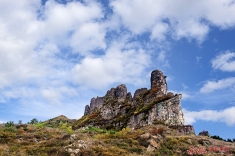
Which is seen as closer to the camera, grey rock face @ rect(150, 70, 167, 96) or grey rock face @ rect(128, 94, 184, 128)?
grey rock face @ rect(128, 94, 184, 128)

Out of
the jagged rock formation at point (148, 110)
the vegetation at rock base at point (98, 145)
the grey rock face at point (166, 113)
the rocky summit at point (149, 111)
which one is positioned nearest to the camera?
the vegetation at rock base at point (98, 145)

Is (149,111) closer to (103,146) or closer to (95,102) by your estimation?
(103,146)

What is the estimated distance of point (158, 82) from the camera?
54.1m

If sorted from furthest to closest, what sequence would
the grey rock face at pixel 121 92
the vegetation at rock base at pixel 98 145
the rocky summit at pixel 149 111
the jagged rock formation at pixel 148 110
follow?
the grey rock face at pixel 121 92, the jagged rock formation at pixel 148 110, the rocky summit at pixel 149 111, the vegetation at rock base at pixel 98 145

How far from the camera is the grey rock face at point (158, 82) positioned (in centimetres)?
5078

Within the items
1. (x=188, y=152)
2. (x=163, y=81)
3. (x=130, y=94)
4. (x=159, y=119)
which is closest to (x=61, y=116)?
(x=130, y=94)

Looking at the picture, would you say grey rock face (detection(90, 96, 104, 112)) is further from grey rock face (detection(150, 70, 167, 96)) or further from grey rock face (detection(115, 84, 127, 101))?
grey rock face (detection(150, 70, 167, 96))

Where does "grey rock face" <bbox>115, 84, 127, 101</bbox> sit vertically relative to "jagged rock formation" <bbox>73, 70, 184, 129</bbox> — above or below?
above

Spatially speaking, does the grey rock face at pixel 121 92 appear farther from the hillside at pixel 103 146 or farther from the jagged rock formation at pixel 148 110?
the hillside at pixel 103 146

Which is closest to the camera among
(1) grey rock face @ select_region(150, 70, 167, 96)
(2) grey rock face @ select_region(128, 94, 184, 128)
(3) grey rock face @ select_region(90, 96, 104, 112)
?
(2) grey rock face @ select_region(128, 94, 184, 128)

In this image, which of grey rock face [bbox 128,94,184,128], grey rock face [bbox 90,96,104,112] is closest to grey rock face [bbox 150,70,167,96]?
grey rock face [bbox 128,94,184,128]

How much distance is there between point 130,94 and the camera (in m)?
74.6

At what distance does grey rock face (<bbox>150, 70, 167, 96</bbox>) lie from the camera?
5078cm

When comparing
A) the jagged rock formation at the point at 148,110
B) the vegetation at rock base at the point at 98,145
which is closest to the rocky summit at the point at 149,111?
the jagged rock formation at the point at 148,110
